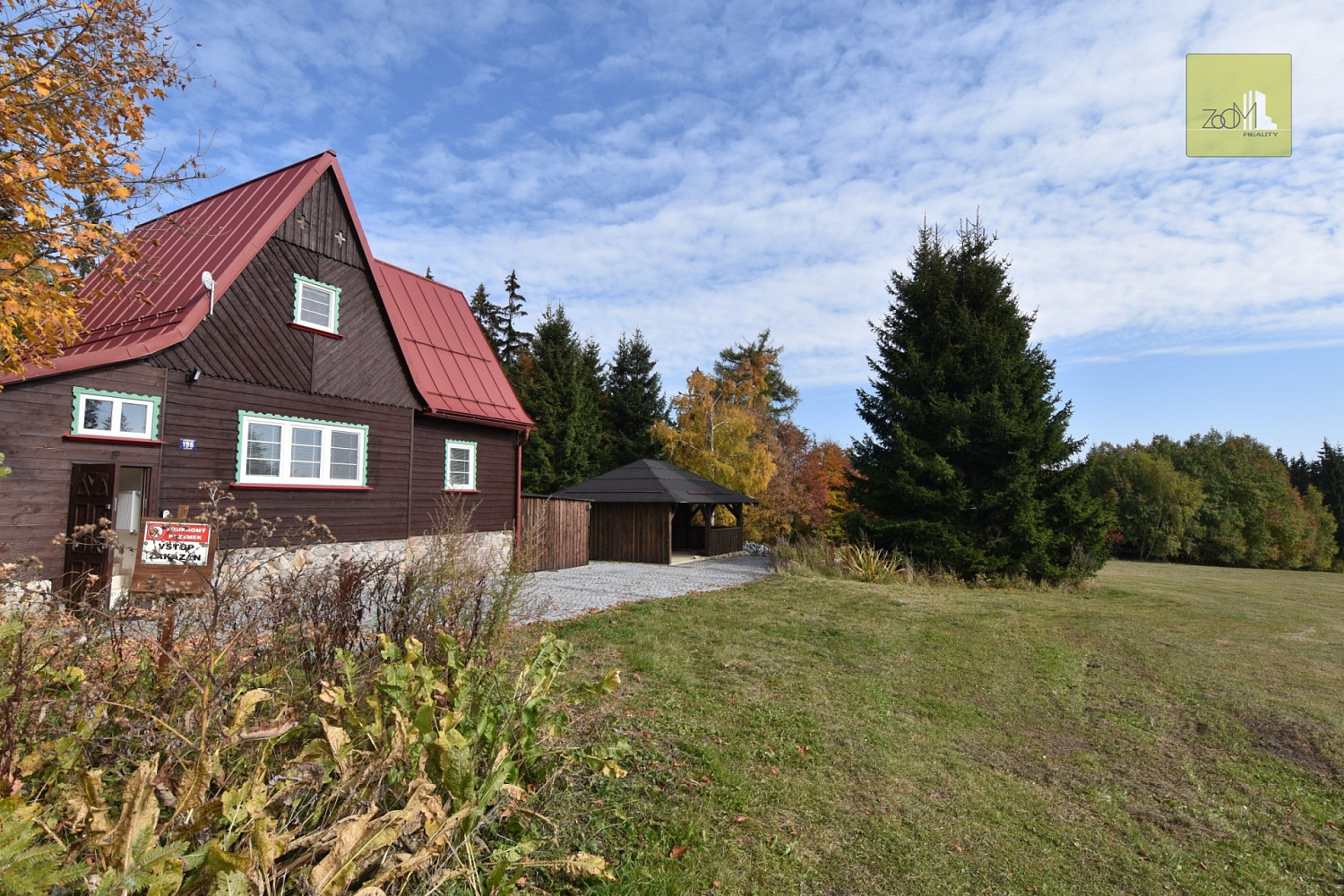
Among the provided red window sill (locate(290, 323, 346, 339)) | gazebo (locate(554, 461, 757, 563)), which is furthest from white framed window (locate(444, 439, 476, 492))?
gazebo (locate(554, 461, 757, 563))

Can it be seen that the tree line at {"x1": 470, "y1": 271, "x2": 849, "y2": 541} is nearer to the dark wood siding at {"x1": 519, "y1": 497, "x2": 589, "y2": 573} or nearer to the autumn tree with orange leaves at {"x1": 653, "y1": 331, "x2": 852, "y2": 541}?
the autumn tree with orange leaves at {"x1": 653, "y1": 331, "x2": 852, "y2": 541}

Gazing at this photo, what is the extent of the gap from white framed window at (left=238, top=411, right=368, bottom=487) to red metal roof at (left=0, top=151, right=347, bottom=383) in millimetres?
1675

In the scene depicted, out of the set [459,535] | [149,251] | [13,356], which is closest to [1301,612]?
[459,535]

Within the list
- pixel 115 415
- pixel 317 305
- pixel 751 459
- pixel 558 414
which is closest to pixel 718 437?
pixel 751 459

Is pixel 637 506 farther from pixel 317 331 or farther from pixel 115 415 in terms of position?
pixel 115 415

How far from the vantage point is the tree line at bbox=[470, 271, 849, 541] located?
90.7ft

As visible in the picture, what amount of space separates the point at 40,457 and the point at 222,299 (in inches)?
126

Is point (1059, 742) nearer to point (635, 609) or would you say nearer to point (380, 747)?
point (380, 747)

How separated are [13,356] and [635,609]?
7313mm

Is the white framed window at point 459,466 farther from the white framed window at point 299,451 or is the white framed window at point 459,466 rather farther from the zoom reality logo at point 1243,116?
the zoom reality logo at point 1243,116

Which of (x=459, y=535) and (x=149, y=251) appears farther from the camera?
(x=149, y=251)

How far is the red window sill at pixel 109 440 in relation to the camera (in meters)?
8.31

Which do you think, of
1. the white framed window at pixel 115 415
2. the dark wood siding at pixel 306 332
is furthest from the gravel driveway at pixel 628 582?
the white framed window at pixel 115 415

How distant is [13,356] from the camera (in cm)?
477
